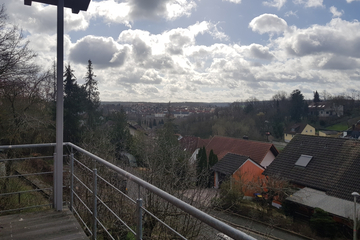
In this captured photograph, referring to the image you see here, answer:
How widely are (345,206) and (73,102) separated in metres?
22.8

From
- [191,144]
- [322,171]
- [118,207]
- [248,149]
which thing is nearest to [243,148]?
[248,149]

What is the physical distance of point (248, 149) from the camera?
2792 centimetres

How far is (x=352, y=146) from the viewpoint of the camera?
20375 millimetres

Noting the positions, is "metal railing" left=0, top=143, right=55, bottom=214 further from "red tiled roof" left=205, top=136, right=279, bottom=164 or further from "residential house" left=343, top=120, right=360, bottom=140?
"residential house" left=343, top=120, right=360, bottom=140

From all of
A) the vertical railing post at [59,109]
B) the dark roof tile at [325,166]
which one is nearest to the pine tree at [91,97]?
the dark roof tile at [325,166]

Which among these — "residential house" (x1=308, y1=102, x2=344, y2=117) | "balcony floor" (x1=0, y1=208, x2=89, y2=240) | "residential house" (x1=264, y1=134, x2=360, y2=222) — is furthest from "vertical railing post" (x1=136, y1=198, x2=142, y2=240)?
"residential house" (x1=308, y1=102, x2=344, y2=117)

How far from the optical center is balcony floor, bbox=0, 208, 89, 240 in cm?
244

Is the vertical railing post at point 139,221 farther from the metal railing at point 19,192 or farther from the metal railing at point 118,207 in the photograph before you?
the metal railing at point 19,192

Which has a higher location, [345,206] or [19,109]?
[19,109]

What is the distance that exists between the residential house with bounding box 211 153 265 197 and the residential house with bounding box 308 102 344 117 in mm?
41350

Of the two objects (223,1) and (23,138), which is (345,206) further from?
(23,138)

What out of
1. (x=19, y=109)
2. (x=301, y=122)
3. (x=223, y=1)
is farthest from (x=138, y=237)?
(x=301, y=122)

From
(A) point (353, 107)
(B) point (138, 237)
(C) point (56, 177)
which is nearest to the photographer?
(B) point (138, 237)

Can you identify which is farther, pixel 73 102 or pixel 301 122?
pixel 301 122
